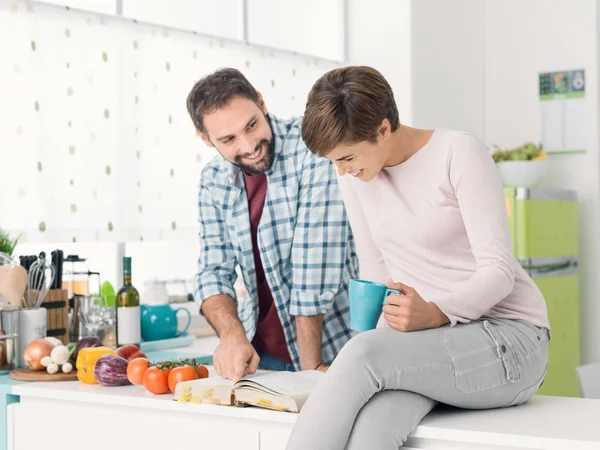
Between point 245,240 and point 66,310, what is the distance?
76 cm

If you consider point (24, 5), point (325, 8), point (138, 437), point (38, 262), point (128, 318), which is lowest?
point (138, 437)

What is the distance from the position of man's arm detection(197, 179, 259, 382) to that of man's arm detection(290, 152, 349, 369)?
172 millimetres

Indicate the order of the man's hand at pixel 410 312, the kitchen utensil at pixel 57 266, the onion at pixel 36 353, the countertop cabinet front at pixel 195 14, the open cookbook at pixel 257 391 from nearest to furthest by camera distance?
the man's hand at pixel 410 312, the open cookbook at pixel 257 391, the onion at pixel 36 353, the kitchen utensil at pixel 57 266, the countertop cabinet front at pixel 195 14

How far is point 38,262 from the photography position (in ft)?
8.48

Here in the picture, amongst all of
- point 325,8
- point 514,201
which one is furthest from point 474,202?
point 325,8

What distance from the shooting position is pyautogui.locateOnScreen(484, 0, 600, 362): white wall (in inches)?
192

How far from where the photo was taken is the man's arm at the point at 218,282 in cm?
207

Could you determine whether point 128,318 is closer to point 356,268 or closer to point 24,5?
point 356,268

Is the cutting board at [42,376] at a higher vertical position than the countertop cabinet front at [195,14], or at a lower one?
lower

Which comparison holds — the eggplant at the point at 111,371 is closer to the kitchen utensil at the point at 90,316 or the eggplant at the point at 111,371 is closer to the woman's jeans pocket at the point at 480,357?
the kitchen utensil at the point at 90,316

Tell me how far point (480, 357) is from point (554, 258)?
3163 mm

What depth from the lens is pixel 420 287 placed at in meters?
1.77

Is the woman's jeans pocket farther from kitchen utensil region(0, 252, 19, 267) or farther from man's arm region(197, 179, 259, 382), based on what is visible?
kitchen utensil region(0, 252, 19, 267)

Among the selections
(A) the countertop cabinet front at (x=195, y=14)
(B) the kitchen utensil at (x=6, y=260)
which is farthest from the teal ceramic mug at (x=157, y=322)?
(A) the countertop cabinet front at (x=195, y=14)
